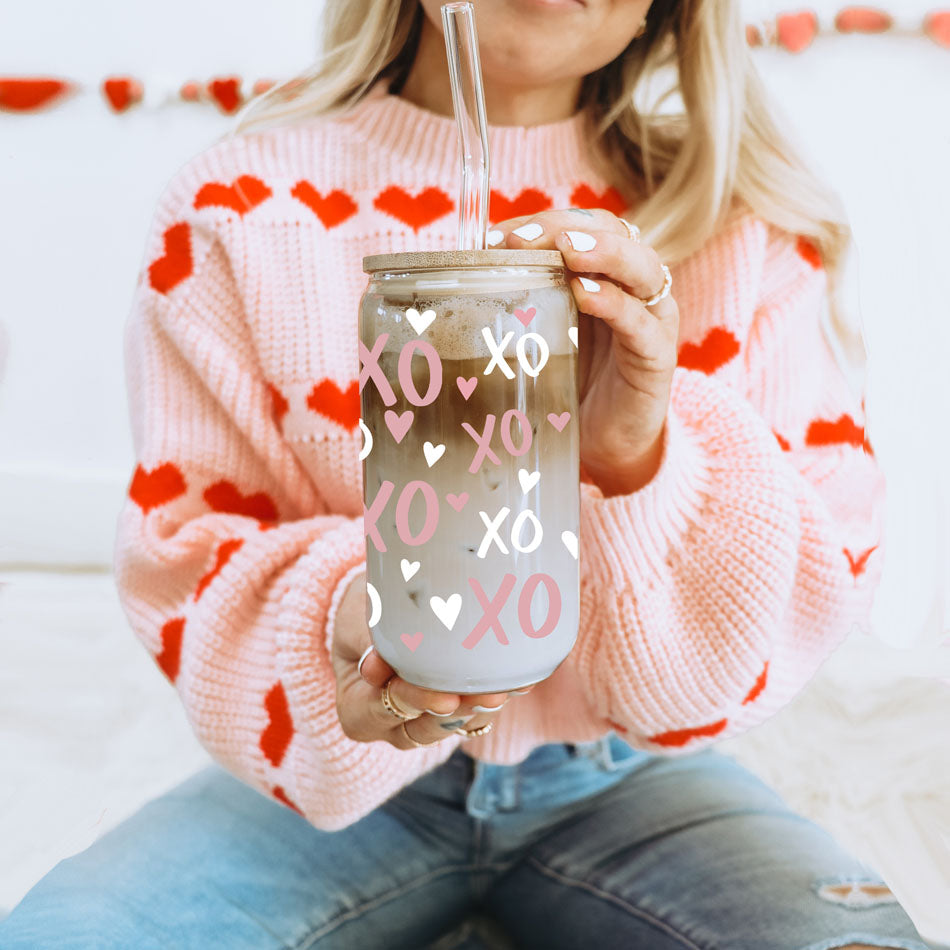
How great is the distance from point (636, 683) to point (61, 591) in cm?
145

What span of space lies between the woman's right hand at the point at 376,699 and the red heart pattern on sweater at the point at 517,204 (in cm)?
34

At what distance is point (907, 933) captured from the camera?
2.61ft

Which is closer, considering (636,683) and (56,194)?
(636,683)

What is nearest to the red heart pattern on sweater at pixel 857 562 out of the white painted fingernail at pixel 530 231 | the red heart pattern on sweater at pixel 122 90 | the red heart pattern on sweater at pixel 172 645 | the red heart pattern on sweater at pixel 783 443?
the red heart pattern on sweater at pixel 783 443

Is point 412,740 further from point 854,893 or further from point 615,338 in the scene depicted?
point 854,893

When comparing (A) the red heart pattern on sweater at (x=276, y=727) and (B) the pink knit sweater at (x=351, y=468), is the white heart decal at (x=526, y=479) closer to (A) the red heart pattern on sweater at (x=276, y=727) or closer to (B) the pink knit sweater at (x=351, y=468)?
(B) the pink knit sweater at (x=351, y=468)

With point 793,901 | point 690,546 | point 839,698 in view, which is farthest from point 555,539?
point 839,698

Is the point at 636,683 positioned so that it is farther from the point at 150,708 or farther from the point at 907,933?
the point at 150,708

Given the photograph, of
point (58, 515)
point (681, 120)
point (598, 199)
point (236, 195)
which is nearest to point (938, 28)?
point (681, 120)

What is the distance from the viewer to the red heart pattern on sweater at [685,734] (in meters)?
0.83

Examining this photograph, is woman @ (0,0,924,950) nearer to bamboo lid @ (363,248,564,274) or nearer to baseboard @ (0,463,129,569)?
bamboo lid @ (363,248,564,274)

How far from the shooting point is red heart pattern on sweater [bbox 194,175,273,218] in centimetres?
89

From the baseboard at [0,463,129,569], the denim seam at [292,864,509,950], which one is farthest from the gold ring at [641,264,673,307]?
the baseboard at [0,463,129,569]

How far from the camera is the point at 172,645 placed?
88 centimetres
